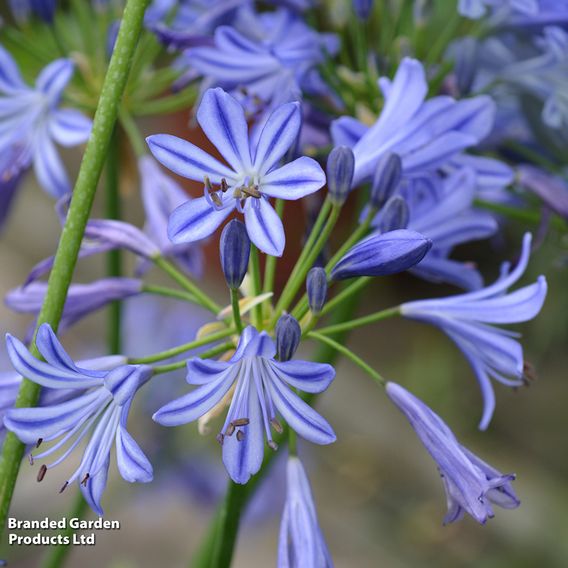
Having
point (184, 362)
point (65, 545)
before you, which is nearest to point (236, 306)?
point (184, 362)

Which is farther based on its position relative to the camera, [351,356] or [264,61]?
[264,61]

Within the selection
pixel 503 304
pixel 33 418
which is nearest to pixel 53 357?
pixel 33 418

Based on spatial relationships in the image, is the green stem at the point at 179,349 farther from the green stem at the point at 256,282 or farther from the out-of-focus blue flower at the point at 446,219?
the out-of-focus blue flower at the point at 446,219

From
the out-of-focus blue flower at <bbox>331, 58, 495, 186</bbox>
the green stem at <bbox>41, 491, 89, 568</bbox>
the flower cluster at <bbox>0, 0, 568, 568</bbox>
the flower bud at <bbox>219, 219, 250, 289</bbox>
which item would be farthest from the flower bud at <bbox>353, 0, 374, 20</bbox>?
the green stem at <bbox>41, 491, 89, 568</bbox>

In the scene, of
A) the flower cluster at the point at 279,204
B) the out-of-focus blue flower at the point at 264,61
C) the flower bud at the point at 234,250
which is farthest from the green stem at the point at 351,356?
the out-of-focus blue flower at the point at 264,61

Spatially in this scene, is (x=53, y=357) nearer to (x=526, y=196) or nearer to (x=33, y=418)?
(x=33, y=418)

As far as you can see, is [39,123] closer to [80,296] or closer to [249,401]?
[80,296]
